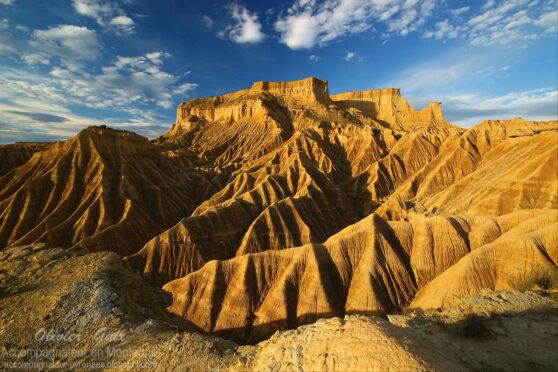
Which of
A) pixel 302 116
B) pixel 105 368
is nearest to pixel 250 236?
pixel 105 368

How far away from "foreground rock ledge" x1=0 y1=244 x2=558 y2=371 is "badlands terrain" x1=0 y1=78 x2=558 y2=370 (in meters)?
0.06

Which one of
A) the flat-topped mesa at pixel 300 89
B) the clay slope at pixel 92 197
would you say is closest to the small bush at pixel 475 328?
the clay slope at pixel 92 197

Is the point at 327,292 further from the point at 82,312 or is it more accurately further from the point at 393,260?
the point at 82,312

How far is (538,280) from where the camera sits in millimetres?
17797

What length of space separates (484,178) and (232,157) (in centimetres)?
6562

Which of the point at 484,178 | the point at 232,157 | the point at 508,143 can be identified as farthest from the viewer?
the point at 232,157

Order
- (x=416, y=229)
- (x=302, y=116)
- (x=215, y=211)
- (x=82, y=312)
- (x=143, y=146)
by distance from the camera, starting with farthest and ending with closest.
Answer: (x=302, y=116), (x=143, y=146), (x=215, y=211), (x=416, y=229), (x=82, y=312)

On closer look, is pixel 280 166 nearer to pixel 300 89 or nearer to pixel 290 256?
pixel 290 256

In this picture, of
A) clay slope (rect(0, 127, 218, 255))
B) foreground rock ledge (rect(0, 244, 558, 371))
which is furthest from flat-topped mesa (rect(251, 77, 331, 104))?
foreground rock ledge (rect(0, 244, 558, 371))

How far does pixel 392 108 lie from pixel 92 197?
381 feet

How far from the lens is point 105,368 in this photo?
768 cm

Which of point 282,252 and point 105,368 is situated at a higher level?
point 105,368

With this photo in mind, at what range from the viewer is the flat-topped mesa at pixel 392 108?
11281 centimetres

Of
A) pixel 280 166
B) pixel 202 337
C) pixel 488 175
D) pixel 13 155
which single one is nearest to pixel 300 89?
pixel 280 166
